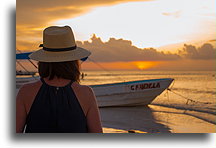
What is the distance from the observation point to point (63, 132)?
1.49 metres

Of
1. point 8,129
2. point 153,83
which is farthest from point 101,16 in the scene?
point 153,83

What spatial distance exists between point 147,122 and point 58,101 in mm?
5327

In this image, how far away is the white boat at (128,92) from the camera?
8.48m

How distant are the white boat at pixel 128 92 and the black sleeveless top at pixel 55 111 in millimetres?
6965

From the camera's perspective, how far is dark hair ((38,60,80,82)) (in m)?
1.35

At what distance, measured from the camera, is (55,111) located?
1.40 meters

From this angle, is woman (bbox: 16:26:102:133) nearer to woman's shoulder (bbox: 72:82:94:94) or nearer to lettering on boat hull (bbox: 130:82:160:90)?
woman's shoulder (bbox: 72:82:94:94)

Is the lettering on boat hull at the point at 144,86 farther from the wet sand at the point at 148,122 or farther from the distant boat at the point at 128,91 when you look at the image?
→ the wet sand at the point at 148,122

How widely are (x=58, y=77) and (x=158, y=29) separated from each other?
8.53ft

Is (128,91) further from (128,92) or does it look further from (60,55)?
(60,55)

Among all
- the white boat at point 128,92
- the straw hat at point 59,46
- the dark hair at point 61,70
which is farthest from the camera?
the white boat at point 128,92

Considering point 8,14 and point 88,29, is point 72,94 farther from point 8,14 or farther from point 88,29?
point 88,29

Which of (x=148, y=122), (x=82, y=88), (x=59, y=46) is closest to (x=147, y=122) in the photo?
(x=148, y=122)

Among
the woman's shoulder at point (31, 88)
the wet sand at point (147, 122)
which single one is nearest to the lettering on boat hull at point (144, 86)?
the wet sand at point (147, 122)
